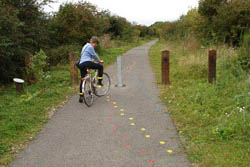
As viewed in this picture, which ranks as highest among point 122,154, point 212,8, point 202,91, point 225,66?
point 212,8

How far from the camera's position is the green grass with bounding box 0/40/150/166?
483 cm

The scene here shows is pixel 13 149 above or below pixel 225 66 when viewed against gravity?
below

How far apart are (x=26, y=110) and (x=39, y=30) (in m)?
7.23

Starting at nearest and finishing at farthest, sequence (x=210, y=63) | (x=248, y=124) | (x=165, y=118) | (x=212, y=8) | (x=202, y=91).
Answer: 1. (x=248, y=124)
2. (x=165, y=118)
3. (x=202, y=91)
4. (x=210, y=63)
5. (x=212, y=8)

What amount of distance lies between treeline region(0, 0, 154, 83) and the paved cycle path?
4288 millimetres

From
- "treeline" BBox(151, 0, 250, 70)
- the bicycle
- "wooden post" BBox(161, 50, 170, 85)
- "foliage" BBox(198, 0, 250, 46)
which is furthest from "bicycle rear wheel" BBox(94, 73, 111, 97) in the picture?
"foliage" BBox(198, 0, 250, 46)

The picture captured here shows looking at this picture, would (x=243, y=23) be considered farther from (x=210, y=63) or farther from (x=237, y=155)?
(x=237, y=155)

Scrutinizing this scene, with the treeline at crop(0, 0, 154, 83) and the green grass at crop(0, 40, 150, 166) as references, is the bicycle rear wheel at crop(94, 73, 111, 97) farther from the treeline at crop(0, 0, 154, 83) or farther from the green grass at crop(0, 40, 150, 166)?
the treeline at crop(0, 0, 154, 83)

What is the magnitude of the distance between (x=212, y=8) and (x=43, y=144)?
51.0 ft

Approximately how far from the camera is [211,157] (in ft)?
13.3

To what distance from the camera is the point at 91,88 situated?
768 centimetres

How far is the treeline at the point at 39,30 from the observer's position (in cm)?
997

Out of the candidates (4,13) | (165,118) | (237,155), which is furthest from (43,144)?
(4,13)

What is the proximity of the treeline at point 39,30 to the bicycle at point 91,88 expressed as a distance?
3.23 m
